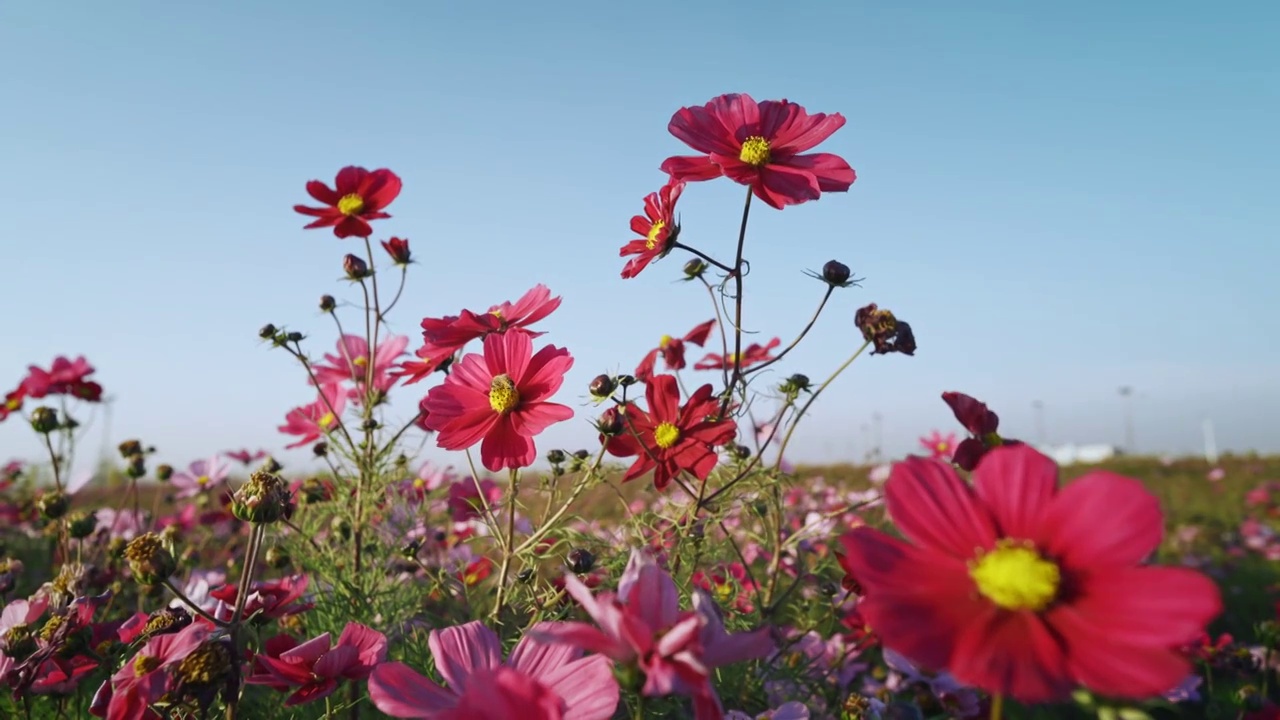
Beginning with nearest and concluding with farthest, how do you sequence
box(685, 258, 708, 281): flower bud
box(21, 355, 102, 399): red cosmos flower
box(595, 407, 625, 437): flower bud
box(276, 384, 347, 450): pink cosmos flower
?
box(595, 407, 625, 437): flower bud → box(685, 258, 708, 281): flower bud → box(276, 384, 347, 450): pink cosmos flower → box(21, 355, 102, 399): red cosmos flower

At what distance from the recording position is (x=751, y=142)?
1.26 m

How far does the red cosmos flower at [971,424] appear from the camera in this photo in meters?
0.91

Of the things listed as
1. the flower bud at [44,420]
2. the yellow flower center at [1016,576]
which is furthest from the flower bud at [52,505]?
the yellow flower center at [1016,576]

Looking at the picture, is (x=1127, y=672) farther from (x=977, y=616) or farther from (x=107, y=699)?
(x=107, y=699)

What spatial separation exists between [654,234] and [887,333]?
0.41 meters

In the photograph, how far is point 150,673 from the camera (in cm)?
87

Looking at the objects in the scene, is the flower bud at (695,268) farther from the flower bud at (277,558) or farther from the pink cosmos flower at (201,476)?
the pink cosmos flower at (201,476)

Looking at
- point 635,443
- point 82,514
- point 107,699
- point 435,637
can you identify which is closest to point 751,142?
point 635,443

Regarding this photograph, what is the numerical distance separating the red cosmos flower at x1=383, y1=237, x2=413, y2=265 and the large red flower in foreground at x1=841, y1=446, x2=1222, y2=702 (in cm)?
144

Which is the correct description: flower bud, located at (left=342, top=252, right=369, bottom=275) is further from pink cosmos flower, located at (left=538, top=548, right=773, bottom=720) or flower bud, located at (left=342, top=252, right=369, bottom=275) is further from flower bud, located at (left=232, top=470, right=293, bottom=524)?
pink cosmos flower, located at (left=538, top=548, right=773, bottom=720)

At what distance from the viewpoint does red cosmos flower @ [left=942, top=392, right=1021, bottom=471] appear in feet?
3.00

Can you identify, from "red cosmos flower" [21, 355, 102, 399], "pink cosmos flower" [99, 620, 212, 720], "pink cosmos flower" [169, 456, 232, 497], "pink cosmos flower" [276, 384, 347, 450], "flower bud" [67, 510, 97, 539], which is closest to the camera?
"pink cosmos flower" [99, 620, 212, 720]

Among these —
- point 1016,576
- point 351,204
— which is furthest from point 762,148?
point 351,204

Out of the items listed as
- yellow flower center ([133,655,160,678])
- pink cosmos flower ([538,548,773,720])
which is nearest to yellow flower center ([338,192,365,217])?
yellow flower center ([133,655,160,678])
